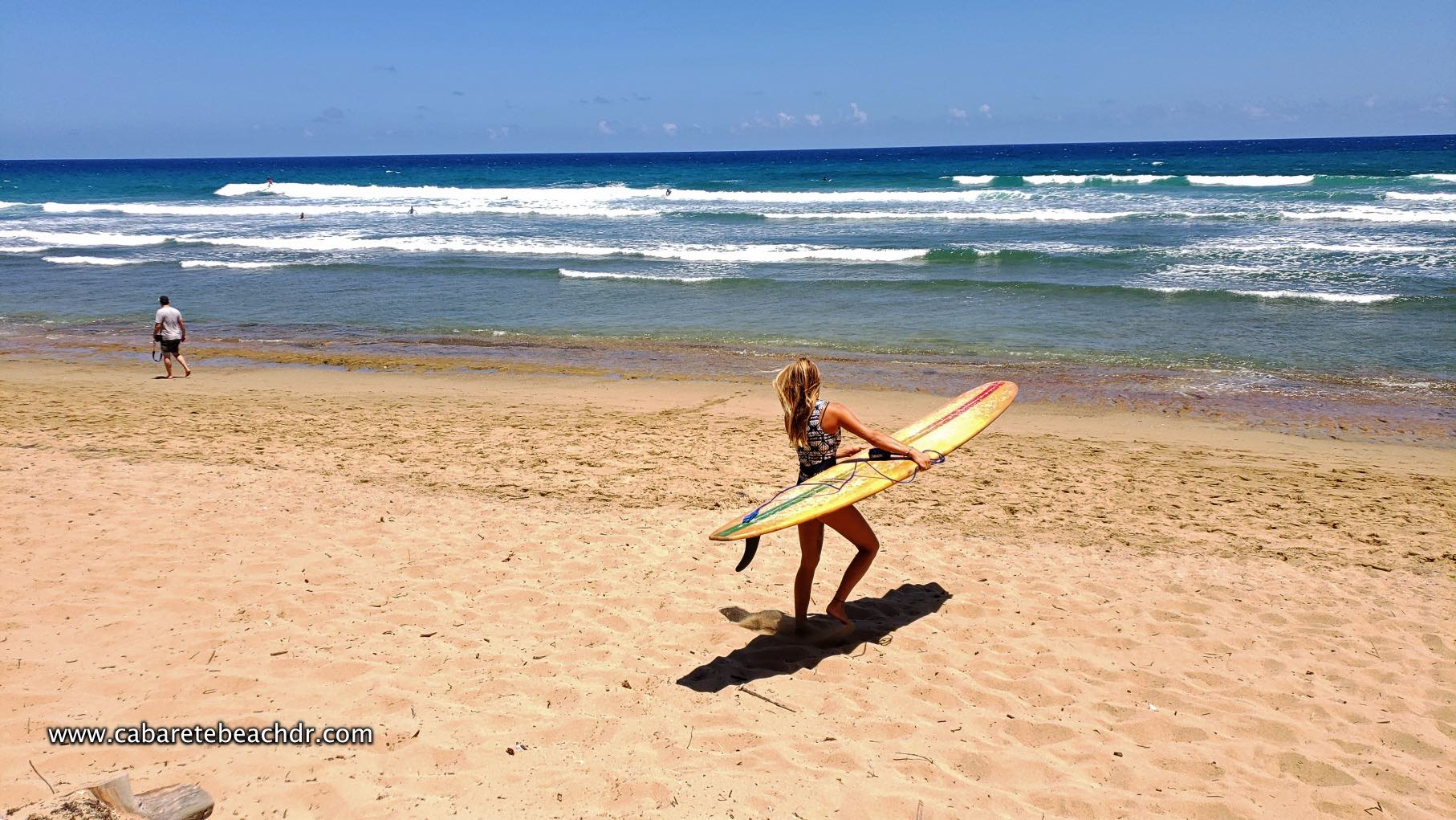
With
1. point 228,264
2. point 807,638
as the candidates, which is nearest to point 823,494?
point 807,638

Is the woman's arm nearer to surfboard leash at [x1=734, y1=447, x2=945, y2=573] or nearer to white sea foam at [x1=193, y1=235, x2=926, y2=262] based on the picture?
surfboard leash at [x1=734, y1=447, x2=945, y2=573]

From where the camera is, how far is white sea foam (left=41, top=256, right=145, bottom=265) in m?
27.0

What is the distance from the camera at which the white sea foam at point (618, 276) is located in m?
22.2

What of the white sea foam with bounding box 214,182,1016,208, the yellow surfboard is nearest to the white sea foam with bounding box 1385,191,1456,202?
the white sea foam with bounding box 214,182,1016,208

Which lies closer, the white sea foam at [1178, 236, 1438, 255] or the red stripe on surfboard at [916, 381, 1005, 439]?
the red stripe on surfboard at [916, 381, 1005, 439]

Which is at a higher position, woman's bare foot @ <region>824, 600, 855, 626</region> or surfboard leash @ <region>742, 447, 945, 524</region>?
surfboard leash @ <region>742, 447, 945, 524</region>

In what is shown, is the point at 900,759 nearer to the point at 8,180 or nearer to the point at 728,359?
the point at 728,359

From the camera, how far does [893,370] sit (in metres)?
13.7

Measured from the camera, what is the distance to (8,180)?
8838cm

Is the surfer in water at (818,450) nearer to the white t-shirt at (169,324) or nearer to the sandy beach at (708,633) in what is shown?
the sandy beach at (708,633)

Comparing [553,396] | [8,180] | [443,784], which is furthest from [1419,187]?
[8,180]

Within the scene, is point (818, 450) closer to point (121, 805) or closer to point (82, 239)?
point (121, 805)

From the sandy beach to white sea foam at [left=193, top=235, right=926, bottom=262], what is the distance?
55.8ft

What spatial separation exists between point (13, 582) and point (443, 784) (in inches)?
138
